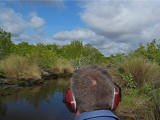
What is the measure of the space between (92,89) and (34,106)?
9.65 meters

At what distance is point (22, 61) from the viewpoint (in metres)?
18.8

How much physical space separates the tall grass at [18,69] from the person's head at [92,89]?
16.2m

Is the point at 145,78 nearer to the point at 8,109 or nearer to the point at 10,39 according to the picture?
the point at 8,109

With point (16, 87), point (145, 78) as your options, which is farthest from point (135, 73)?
point (16, 87)

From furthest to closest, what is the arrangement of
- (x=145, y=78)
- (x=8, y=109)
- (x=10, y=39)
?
(x=10, y=39)
(x=145, y=78)
(x=8, y=109)

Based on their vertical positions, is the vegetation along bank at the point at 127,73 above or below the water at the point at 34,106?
above

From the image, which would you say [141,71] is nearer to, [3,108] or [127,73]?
[127,73]

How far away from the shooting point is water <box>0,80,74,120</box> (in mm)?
9094

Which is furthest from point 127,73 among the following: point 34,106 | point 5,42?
point 5,42

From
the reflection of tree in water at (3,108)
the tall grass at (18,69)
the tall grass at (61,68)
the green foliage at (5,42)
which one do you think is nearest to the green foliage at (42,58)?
the tall grass at (61,68)

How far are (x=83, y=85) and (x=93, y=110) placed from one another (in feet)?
0.48

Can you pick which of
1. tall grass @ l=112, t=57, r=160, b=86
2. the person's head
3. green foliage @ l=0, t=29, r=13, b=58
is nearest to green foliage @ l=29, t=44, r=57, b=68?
green foliage @ l=0, t=29, r=13, b=58

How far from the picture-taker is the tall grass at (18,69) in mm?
17562

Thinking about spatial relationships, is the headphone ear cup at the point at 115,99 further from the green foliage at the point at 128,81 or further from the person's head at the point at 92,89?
the green foliage at the point at 128,81
